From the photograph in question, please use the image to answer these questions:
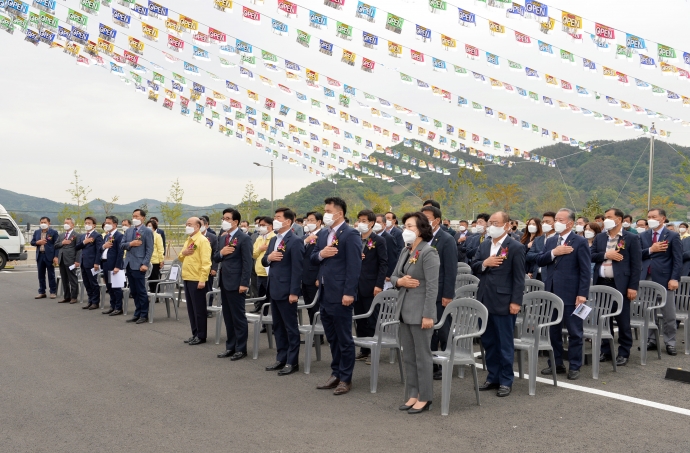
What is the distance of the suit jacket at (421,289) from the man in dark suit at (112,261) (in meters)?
8.25

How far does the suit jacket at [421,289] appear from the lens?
6023 millimetres

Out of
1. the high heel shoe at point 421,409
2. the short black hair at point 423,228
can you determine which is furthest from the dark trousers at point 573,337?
the short black hair at point 423,228

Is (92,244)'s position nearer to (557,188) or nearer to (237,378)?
(237,378)

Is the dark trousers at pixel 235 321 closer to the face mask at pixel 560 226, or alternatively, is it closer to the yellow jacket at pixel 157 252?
the face mask at pixel 560 226

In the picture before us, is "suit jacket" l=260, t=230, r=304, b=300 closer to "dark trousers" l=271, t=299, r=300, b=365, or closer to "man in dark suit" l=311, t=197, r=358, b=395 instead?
"dark trousers" l=271, t=299, r=300, b=365

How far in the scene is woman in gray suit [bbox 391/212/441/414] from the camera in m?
6.05

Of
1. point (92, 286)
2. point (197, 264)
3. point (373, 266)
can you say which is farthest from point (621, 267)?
point (92, 286)

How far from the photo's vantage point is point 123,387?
23.1ft

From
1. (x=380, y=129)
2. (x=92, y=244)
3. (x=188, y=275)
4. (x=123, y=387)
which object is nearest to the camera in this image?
(x=123, y=387)

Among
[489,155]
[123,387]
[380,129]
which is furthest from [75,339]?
[489,155]

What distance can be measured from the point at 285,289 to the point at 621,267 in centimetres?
461

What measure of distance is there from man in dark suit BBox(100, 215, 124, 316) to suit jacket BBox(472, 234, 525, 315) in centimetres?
840

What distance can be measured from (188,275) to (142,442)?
4687mm

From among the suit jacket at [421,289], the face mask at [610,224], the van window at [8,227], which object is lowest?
the suit jacket at [421,289]
